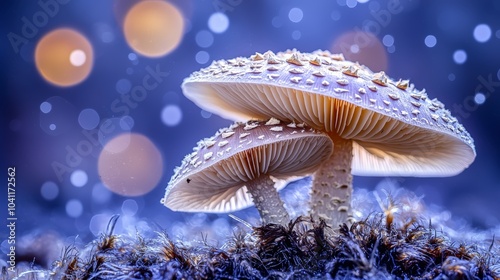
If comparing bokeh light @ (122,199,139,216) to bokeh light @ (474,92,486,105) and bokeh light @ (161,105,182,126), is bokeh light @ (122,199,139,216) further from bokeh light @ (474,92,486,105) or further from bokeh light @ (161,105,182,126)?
bokeh light @ (474,92,486,105)

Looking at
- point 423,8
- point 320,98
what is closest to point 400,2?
point 423,8

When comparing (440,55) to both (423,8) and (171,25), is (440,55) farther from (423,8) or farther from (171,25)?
(171,25)

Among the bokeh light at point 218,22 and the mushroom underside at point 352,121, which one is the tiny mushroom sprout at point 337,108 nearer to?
the mushroom underside at point 352,121

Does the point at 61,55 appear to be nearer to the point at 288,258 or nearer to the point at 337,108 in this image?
the point at 337,108

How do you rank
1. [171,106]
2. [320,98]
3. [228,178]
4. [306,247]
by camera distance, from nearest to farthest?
[306,247]
[320,98]
[228,178]
[171,106]

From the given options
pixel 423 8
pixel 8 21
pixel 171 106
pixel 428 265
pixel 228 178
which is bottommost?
pixel 428 265

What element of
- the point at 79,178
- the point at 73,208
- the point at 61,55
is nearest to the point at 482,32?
the point at 61,55

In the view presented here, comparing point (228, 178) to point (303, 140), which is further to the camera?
point (228, 178)
